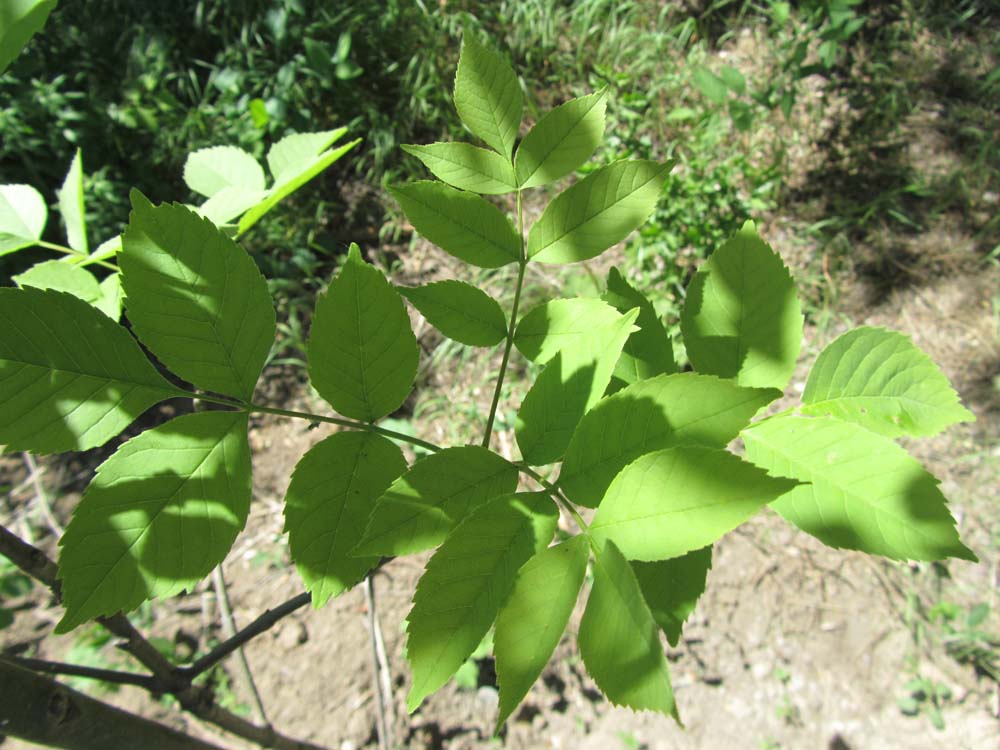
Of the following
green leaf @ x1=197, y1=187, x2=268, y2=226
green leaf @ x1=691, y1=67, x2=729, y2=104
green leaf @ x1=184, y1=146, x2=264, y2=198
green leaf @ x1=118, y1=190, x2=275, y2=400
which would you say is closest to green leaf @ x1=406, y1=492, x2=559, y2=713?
green leaf @ x1=118, y1=190, x2=275, y2=400

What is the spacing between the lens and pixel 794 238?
3.55 metres

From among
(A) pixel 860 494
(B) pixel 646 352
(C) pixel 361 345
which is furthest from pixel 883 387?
(C) pixel 361 345

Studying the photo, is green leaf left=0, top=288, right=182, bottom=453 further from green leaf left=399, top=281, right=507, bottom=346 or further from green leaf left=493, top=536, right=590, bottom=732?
green leaf left=493, top=536, right=590, bottom=732

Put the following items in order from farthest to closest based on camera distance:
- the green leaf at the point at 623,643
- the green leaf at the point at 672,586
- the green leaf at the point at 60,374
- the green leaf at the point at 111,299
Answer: the green leaf at the point at 111,299 → the green leaf at the point at 672,586 → the green leaf at the point at 60,374 → the green leaf at the point at 623,643

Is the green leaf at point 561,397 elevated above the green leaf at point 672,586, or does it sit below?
above

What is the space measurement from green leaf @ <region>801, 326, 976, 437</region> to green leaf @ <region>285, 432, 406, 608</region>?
0.57m

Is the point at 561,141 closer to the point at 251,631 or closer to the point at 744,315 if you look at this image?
the point at 744,315

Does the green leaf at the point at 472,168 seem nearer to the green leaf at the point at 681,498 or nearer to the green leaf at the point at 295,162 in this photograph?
the green leaf at the point at 295,162

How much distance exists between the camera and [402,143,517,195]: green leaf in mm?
861

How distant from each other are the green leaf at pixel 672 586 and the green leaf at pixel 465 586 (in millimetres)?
165

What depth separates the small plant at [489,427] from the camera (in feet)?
2.03

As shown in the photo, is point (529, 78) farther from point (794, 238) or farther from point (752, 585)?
point (752, 585)

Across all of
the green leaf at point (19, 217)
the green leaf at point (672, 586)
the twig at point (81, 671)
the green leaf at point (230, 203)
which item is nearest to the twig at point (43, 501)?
the green leaf at point (19, 217)

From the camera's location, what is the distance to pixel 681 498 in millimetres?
600
